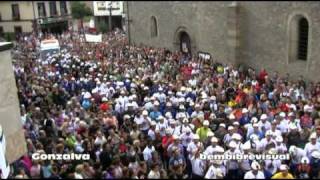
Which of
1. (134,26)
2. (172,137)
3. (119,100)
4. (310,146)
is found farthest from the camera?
(134,26)

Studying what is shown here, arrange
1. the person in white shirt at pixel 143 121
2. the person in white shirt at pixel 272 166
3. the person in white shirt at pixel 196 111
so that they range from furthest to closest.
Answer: the person in white shirt at pixel 196 111 → the person in white shirt at pixel 143 121 → the person in white shirt at pixel 272 166

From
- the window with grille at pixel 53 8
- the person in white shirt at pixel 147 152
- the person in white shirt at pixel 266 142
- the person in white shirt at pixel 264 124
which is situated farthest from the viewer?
the window with grille at pixel 53 8

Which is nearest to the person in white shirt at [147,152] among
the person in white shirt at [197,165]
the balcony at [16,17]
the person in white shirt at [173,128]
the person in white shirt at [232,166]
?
the person in white shirt at [197,165]

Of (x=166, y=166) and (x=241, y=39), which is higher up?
(x=241, y=39)

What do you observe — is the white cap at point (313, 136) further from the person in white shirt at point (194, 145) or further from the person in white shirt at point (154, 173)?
the person in white shirt at point (154, 173)

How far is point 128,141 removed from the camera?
12.1 m

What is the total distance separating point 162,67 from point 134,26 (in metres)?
A: 11.1

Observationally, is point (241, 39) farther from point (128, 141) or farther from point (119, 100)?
point (128, 141)

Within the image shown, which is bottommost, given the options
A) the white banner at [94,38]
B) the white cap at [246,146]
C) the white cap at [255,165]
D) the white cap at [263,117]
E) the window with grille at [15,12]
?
the white cap at [255,165]

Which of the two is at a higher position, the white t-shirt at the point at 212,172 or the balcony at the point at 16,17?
the balcony at the point at 16,17

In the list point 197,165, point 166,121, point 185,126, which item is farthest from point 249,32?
point 197,165

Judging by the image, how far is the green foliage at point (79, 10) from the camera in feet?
187

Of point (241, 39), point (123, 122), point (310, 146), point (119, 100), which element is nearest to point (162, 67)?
point (241, 39)

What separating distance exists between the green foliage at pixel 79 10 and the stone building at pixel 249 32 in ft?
96.8
